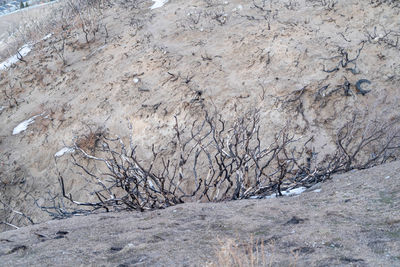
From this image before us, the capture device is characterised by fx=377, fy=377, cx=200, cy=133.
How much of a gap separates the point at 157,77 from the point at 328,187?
4.44 m

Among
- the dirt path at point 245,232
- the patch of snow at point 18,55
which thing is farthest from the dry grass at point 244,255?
the patch of snow at point 18,55

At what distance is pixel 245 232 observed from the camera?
107 inches

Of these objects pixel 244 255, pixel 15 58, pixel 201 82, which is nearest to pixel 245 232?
pixel 244 255

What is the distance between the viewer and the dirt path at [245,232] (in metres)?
2.25

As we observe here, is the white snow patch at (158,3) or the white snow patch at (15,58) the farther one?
Answer: the white snow patch at (158,3)

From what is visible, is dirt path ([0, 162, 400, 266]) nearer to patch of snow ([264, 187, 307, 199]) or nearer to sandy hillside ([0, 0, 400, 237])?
patch of snow ([264, 187, 307, 199])

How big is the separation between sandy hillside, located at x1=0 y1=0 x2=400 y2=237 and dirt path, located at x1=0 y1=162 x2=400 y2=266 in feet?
8.56

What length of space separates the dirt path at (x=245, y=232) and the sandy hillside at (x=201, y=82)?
261 centimetres

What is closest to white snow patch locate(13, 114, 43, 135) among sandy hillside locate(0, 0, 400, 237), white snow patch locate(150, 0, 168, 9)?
sandy hillside locate(0, 0, 400, 237)

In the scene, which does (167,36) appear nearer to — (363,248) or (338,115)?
(338,115)

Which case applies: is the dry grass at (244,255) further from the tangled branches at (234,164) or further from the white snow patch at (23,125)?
the white snow patch at (23,125)

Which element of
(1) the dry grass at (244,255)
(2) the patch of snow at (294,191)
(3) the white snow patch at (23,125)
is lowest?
(2) the patch of snow at (294,191)

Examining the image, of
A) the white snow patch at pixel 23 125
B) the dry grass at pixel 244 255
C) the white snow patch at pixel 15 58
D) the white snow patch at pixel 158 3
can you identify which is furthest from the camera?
the white snow patch at pixel 158 3

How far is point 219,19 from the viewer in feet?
26.5
